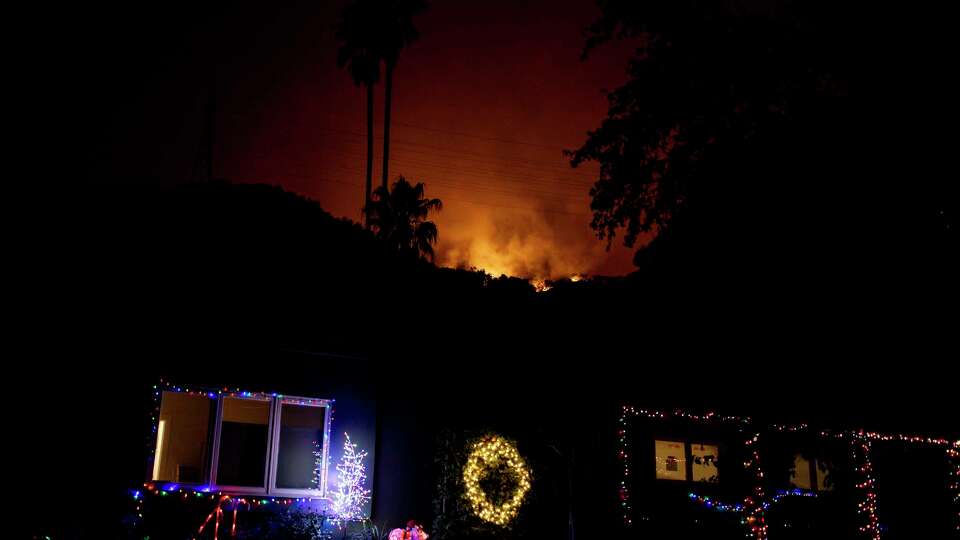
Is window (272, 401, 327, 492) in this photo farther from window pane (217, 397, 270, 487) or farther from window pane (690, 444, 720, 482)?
window pane (690, 444, 720, 482)

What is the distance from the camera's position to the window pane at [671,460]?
563 inches

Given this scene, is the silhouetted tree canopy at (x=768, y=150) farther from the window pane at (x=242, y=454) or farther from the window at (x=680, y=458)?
the window pane at (x=242, y=454)

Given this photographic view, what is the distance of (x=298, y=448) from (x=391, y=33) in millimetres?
20283

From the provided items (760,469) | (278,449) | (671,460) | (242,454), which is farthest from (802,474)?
(242,454)

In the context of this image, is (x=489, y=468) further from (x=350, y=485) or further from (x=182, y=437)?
(x=182, y=437)

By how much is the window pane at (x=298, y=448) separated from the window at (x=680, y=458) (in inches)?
277

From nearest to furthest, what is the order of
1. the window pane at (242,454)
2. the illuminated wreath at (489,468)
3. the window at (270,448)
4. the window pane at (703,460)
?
the window at (270,448)
the window pane at (242,454)
the illuminated wreath at (489,468)
the window pane at (703,460)

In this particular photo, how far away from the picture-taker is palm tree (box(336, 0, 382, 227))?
27.1m

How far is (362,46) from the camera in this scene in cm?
2733

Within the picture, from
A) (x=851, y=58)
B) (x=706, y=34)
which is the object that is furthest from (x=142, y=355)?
(x=851, y=58)

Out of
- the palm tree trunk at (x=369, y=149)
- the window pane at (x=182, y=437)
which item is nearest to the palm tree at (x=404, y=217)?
the palm tree trunk at (x=369, y=149)

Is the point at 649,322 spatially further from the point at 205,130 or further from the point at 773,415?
the point at 205,130

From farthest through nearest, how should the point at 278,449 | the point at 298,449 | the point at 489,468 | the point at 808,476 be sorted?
1. the point at 808,476
2. the point at 489,468
3. the point at 298,449
4. the point at 278,449

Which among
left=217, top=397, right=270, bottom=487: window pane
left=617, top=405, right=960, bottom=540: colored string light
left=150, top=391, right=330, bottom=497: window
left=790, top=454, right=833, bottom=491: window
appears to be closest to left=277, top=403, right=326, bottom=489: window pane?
left=150, top=391, right=330, bottom=497: window
